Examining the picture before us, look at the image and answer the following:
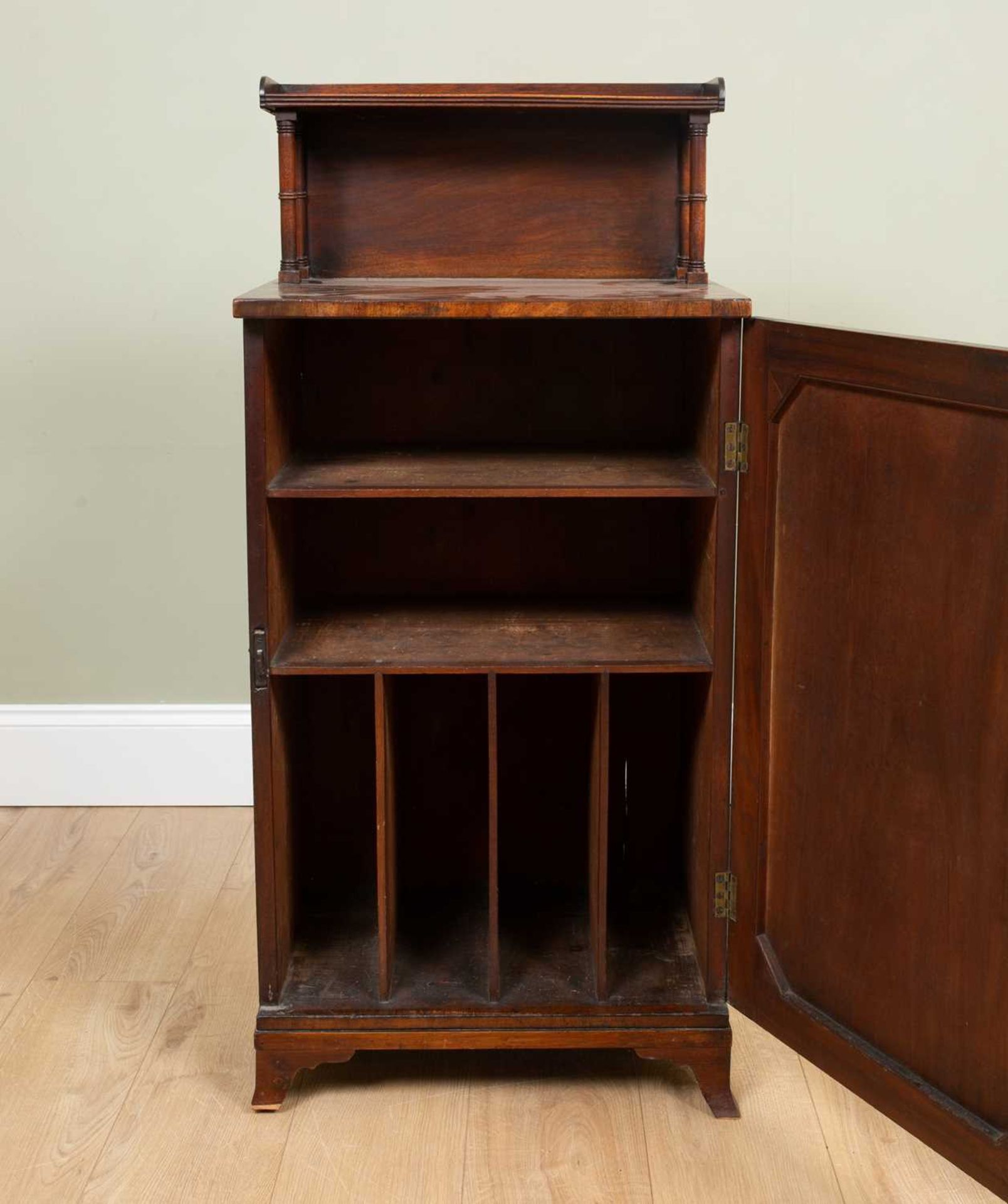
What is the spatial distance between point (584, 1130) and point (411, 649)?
782mm

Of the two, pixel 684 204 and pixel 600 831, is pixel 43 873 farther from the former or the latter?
pixel 684 204

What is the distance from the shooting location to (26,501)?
337 cm

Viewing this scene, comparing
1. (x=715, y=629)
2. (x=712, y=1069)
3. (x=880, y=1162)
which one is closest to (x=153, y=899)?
(x=712, y=1069)

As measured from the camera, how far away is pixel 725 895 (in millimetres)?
2299

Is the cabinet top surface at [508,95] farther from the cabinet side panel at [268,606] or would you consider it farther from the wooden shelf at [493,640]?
the wooden shelf at [493,640]

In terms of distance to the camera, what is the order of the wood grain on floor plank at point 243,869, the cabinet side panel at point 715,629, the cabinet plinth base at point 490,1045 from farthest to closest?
1. the wood grain on floor plank at point 243,869
2. the cabinet plinth base at point 490,1045
3. the cabinet side panel at point 715,629

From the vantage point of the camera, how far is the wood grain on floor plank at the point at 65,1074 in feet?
7.03

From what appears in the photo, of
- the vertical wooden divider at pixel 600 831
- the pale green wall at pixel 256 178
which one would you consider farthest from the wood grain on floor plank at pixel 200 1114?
the pale green wall at pixel 256 178

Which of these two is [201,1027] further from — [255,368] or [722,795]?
[255,368]

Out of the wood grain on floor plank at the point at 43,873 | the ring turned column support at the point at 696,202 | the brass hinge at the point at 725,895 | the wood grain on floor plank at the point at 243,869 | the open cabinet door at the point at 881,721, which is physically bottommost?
the wood grain on floor plank at the point at 243,869

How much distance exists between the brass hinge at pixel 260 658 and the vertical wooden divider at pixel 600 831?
50 centimetres

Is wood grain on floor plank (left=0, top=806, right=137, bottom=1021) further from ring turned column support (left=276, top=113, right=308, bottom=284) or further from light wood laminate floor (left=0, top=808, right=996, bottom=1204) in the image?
ring turned column support (left=276, top=113, right=308, bottom=284)

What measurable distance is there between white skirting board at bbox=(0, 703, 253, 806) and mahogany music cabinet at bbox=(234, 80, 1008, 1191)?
809mm

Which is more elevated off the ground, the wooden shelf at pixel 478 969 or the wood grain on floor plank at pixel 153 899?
the wooden shelf at pixel 478 969
